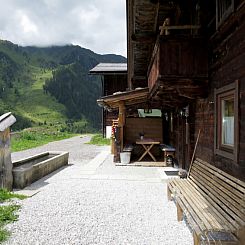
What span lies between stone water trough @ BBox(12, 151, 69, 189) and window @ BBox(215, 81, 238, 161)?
4900 millimetres

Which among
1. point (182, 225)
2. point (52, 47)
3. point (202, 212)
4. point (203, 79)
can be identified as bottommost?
point (182, 225)

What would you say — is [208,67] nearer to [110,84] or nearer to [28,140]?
[28,140]

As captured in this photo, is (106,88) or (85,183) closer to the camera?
(85,183)

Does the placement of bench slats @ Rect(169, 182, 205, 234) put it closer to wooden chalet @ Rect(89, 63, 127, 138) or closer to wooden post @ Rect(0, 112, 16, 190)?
wooden post @ Rect(0, 112, 16, 190)

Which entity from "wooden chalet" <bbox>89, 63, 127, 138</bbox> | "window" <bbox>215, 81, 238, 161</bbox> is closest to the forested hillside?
"wooden chalet" <bbox>89, 63, 127, 138</bbox>

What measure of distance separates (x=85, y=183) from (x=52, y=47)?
4725 inches

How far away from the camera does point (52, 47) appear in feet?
397

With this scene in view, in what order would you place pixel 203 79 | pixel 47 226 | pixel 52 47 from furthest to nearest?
pixel 52 47, pixel 203 79, pixel 47 226

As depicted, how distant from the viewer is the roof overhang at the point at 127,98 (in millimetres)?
11086

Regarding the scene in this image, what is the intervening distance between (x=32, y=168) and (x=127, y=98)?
15.0 feet

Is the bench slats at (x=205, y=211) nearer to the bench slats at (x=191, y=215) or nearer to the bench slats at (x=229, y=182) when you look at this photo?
the bench slats at (x=191, y=215)

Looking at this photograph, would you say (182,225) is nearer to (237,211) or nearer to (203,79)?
(237,211)

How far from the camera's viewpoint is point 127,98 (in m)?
11.4

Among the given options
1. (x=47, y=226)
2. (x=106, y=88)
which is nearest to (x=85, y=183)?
(x=47, y=226)
